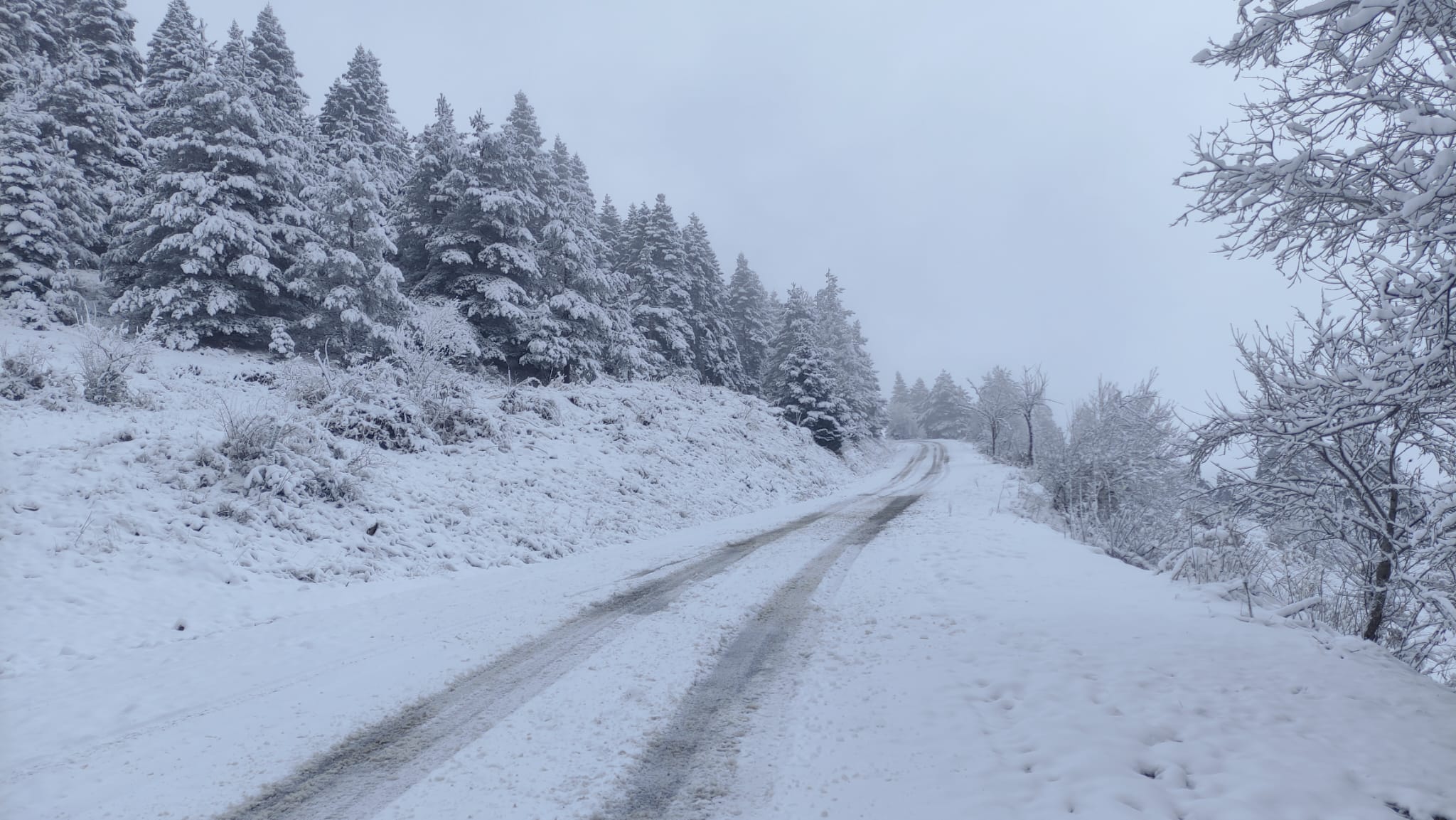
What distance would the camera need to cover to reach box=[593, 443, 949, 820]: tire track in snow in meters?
3.23

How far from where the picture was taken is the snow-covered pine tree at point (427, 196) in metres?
21.9

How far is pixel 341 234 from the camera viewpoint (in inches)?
684

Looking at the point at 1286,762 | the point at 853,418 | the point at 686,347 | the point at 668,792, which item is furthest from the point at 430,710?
the point at 853,418

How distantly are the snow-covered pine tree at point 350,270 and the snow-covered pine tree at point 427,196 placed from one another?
3653 millimetres

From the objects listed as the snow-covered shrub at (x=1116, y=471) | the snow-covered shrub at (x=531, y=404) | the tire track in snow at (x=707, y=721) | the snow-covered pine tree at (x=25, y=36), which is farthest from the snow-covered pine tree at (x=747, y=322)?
the tire track in snow at (x=707, y=721)

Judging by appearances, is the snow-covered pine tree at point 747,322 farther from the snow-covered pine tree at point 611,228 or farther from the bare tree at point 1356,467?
the bare tree at point 1356,467

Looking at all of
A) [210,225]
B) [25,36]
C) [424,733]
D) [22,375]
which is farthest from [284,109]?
[424,733]

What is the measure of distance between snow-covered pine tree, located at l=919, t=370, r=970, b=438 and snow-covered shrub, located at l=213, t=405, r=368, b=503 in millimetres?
73865

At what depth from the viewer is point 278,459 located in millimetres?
8898

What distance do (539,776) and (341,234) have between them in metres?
18.6

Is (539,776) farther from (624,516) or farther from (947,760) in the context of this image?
(624,516)

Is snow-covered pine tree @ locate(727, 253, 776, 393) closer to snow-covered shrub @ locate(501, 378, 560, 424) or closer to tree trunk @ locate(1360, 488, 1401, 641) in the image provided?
snow-covered shrub @ locate(501, 378, 560, 424)

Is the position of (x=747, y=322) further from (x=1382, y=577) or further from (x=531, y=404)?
(x=1382, y=577)

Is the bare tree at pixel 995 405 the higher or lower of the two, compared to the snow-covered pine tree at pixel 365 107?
lower
